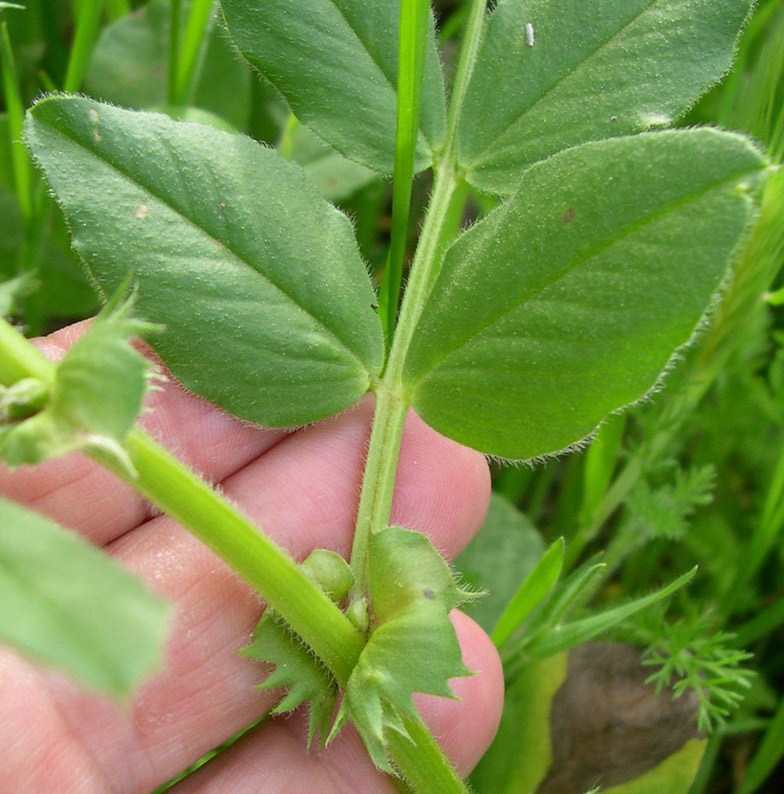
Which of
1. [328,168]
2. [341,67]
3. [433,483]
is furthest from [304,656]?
[328,168]

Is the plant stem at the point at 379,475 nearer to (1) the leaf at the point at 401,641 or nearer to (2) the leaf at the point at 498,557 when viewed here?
(1) the leaf at the point at 401,641

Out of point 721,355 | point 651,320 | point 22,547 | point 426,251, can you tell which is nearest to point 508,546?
point 721,355

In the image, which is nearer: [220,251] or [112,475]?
[220,251]

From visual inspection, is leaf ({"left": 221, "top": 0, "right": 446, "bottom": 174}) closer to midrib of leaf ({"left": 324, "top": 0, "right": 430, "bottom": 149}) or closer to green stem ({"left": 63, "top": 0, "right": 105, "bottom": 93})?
midrib of leaf ({"left": 324, "top": 0, "right": 430, "bottom": 149})

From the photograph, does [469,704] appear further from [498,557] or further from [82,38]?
[82,38]

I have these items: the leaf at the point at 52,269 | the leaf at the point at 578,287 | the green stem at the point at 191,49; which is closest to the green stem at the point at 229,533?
the leaf at the point at 578,287

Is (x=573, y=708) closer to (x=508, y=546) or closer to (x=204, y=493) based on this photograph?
(x=508, y=546)
